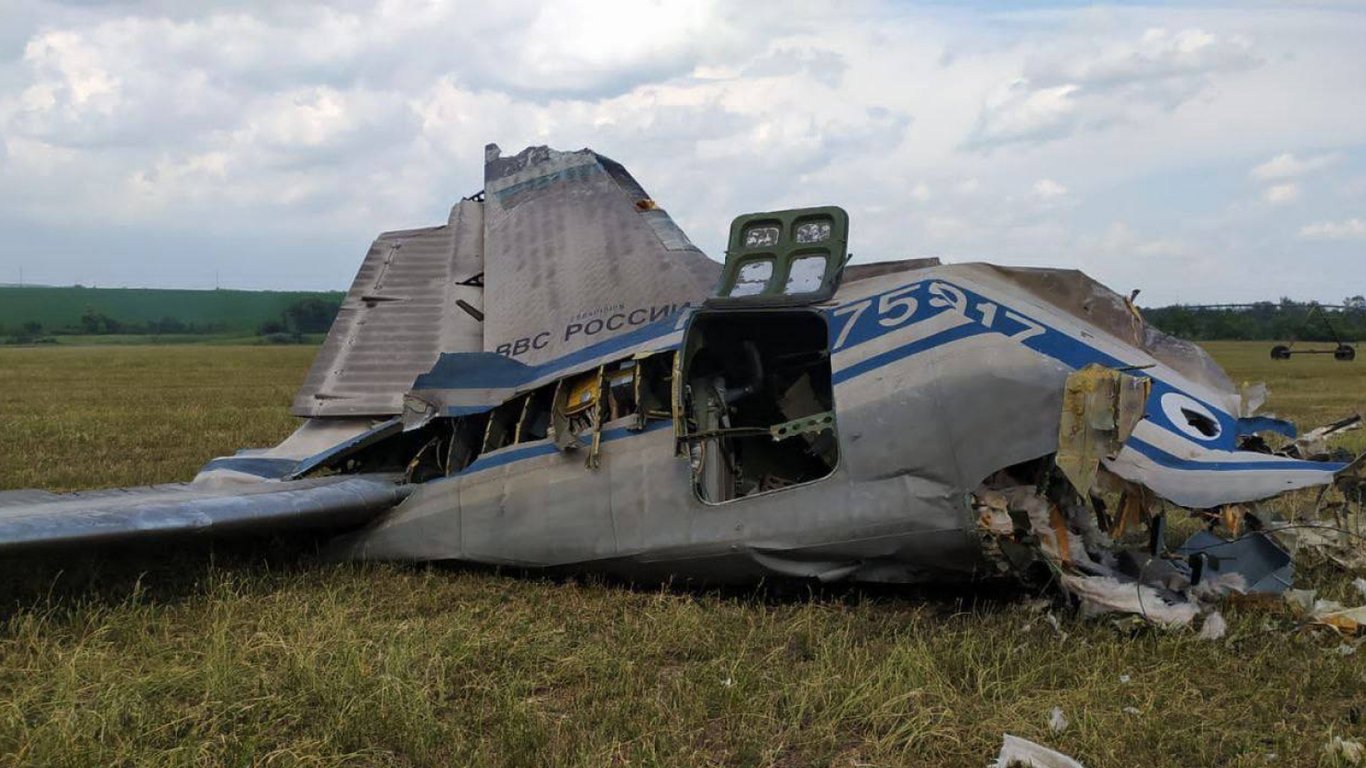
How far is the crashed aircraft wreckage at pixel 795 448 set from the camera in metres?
5.51

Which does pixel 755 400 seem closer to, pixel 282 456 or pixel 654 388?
pixel 654 388

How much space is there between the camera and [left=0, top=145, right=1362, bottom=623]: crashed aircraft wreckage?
18.1ft

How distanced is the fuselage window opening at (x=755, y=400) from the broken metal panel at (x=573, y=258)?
595 mm

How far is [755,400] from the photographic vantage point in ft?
23.9

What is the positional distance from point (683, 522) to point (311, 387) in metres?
4.68

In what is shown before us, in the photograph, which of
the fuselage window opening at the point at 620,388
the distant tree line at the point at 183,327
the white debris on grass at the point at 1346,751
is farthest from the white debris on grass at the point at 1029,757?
the distant tree line at the point at 183,327

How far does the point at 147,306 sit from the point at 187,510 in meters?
141

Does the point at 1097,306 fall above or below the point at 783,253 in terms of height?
below

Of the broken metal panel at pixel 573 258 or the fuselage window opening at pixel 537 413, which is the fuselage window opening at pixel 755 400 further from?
the fuselage window opening at pixel 537 413

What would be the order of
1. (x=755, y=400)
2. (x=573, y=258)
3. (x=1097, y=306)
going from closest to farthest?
(x=1097, y=306) < (x=755, y=400) < (x=573, y=258)

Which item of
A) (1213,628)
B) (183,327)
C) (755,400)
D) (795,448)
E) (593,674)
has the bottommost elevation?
(593,674)

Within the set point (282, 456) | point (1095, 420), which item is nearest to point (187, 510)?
point (282, 456)

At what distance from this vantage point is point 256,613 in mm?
5902

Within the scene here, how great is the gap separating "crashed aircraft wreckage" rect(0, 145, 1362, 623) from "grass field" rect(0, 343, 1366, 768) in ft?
1.04
